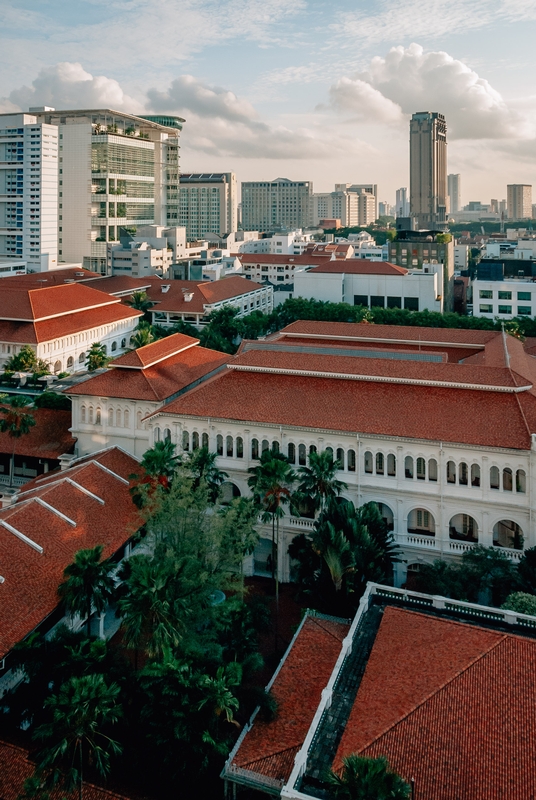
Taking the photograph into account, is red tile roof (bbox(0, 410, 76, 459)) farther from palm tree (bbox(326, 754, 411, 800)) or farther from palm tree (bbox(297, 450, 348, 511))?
palm tree (bbox(326, 754, 411, 800))

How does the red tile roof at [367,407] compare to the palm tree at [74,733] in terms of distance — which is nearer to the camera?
the palm tree at [74,733]

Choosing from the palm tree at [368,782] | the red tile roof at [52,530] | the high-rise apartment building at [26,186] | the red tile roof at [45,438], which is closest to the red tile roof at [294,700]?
the palm tree at [368,782]

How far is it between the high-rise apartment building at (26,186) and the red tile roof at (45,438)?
363 feet

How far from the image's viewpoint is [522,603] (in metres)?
34.1

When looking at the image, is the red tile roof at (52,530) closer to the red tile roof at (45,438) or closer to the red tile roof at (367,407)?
the red tile roof at (367,407)

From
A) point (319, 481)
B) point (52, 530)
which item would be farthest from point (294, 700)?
point (52, 530)

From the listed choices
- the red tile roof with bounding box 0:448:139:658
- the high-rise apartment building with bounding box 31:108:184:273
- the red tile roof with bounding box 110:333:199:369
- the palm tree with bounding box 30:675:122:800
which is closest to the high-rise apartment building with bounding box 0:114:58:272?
the high-rise apartment building with bounding box 31:108:184:273

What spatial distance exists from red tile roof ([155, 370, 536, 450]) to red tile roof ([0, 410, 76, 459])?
1366cm

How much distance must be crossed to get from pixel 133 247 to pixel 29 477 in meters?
112

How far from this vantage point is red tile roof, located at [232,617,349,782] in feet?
89.4

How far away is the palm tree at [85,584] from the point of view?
107ft

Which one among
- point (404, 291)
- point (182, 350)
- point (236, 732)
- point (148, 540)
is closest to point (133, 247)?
point (404, 291)

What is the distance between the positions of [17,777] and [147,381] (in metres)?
31.2

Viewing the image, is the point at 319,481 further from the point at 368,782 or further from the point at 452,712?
the point at 368,782
